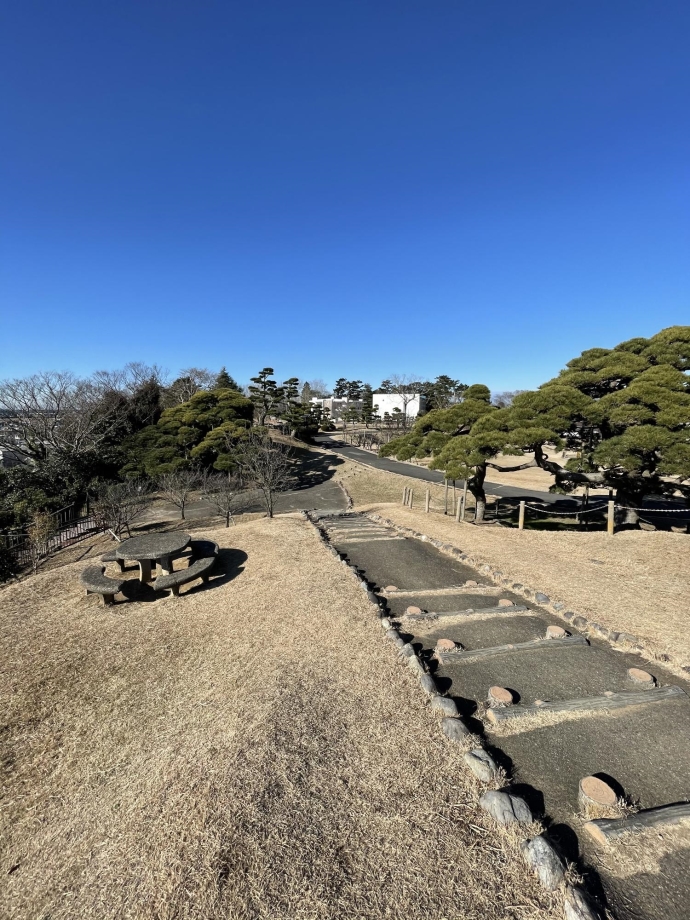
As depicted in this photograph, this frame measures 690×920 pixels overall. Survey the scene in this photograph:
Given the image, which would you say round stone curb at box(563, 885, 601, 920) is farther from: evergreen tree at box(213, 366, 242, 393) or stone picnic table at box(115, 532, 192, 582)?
evergreen tree at box(213, 366, 242, 393)

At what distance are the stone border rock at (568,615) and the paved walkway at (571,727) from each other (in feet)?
0.48

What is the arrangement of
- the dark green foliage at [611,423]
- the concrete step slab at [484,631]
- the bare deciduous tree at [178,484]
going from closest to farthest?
1. the concrete step slab at [484,631]
2. the dark green foliage at [611,423]
3. the bare deciduous tree at [178,484]

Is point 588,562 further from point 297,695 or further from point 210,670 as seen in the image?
point 210,670

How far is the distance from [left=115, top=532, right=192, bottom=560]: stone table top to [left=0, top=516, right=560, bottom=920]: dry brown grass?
1.12 meters

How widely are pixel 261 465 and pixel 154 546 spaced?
1023cm

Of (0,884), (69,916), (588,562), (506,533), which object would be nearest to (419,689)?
(69,916)

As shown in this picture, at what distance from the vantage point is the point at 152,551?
5.79 metres

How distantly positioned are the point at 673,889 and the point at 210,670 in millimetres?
3693

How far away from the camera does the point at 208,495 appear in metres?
16.3

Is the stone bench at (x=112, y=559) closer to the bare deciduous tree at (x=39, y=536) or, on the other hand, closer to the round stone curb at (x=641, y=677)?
the bare deciduous tree at (x=39, y=536)

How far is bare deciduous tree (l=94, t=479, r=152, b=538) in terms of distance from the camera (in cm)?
1230

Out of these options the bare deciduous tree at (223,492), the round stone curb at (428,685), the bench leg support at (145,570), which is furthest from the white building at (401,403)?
the round stone curb at (428,685)

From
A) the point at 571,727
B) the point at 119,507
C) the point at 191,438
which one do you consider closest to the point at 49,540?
the point at 119,507

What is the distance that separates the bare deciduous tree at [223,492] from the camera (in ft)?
46.4
